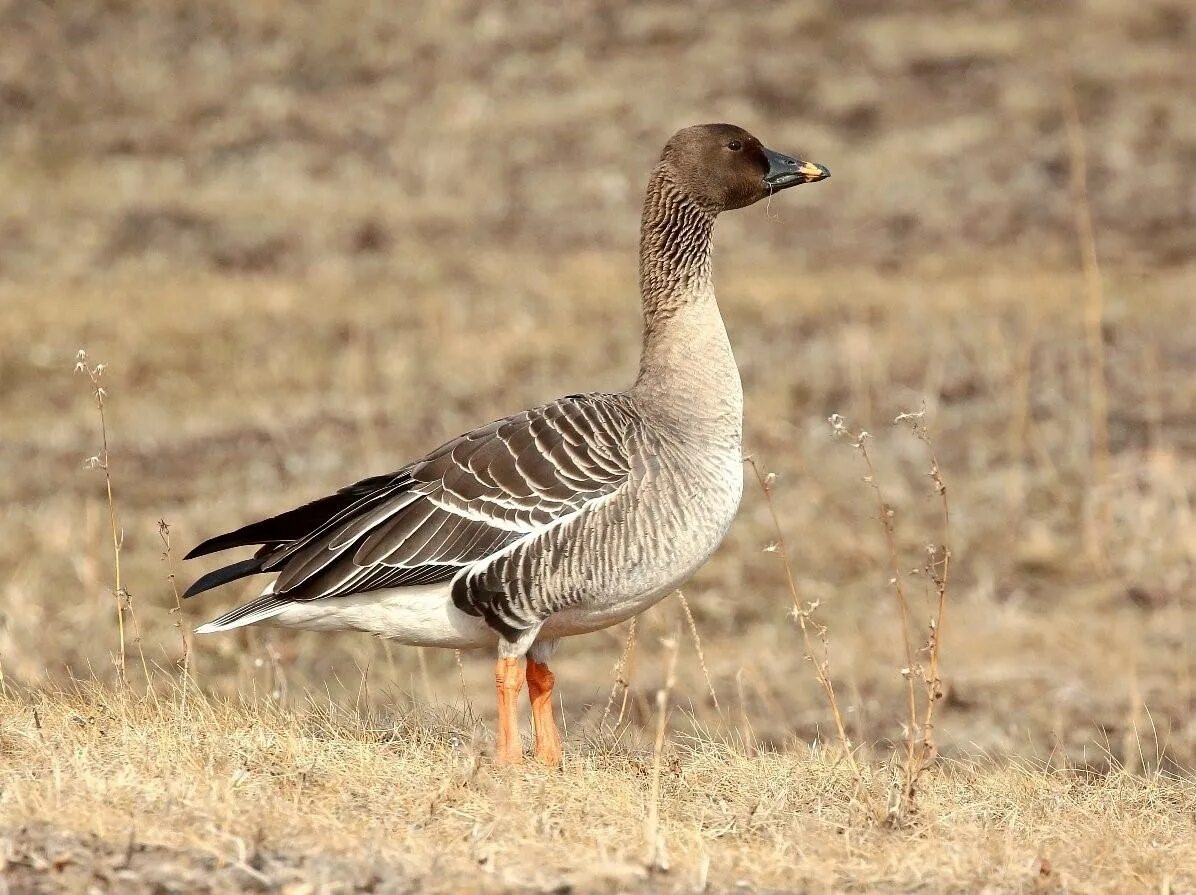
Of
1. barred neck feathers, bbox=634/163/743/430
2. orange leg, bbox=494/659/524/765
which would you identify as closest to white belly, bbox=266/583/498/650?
orange leg, bbox=494/659/524/765

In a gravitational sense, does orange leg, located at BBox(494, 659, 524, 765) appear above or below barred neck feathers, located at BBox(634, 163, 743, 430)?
below

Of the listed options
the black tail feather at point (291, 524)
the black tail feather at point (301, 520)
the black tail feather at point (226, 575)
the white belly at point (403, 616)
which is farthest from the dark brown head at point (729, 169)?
the black tail feather at point (226, 575)

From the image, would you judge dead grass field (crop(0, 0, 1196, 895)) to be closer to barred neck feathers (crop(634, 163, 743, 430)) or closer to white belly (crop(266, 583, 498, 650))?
white belly (crop(266, 583, 498, 650))

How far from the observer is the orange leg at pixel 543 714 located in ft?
22.4

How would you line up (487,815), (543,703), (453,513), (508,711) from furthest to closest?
1. (543,703)
2. (453,513)
3. (508,711)
4. (487,815)

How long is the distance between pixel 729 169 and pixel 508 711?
2.73 metres

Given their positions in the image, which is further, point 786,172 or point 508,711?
point 786,172

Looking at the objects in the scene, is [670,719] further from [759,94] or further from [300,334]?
[759,94]

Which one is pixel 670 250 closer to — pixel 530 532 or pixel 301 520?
pixel 530 532

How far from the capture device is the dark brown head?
7938mm

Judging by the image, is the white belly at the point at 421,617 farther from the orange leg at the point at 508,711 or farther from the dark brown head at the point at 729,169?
the dark brown head at the point at 729,169

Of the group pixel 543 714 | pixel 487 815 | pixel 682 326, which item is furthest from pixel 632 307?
pixel 487 815

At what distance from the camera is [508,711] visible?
6.89m

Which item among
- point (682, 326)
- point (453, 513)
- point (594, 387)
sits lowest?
point (453, 513)
